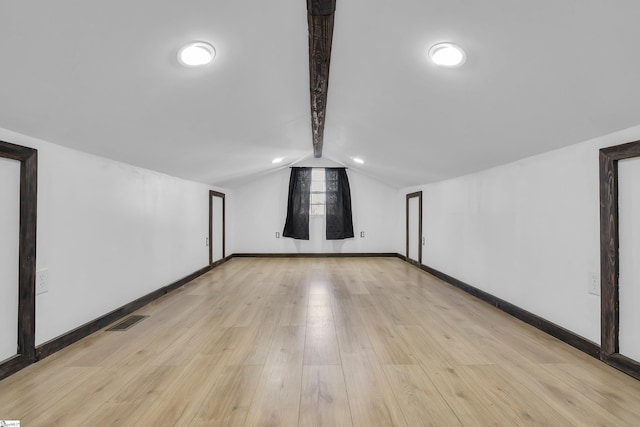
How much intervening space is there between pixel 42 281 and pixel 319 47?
90.2 inches

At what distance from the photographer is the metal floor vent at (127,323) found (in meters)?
2.49

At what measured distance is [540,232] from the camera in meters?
2.47

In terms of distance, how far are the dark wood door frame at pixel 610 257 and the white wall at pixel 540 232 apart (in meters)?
0.07

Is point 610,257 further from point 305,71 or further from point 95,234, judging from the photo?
point 95,234

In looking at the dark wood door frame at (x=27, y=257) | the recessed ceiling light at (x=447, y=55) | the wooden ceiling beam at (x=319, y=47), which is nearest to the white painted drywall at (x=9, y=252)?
the dark wood door frame at (x=27, y=257)

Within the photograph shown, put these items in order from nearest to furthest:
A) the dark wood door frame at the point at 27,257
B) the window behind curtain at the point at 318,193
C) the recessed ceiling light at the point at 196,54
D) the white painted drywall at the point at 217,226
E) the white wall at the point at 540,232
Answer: the recessed ceiling light at the point at 196,54
the dark wood door frame at the point at 27,257
the white wall at the point at 540,232
the white painted drywall at the point at 217,226
the window behind curtain at the point at 318,193

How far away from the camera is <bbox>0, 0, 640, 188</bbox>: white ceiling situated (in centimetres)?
127

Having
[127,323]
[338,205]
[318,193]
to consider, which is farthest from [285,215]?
[127,323]

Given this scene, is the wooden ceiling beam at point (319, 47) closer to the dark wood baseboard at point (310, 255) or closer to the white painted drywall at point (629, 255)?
the white painted drywall at point (629, 255)

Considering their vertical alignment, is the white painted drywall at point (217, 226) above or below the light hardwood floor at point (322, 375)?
above

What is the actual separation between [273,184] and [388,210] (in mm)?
2640

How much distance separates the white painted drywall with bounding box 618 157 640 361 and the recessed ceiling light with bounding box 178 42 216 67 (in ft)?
8.23

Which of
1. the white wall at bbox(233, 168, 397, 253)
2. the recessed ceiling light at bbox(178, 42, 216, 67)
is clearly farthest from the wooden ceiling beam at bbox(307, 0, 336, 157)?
the white wall at bbox(233, 168, 397, 253)

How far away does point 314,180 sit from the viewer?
6.72m
